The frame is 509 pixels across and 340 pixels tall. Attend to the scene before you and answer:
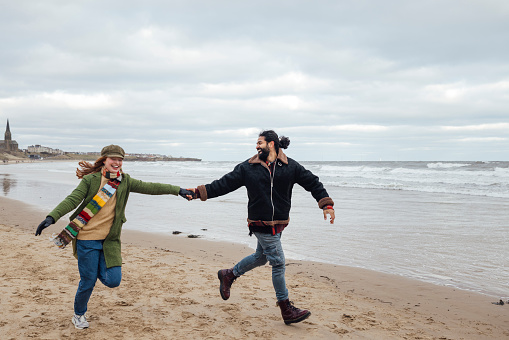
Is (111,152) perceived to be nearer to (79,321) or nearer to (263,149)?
(263,149)

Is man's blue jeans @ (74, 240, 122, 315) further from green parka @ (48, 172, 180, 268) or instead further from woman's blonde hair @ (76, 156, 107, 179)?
woman's blonde hair @ (76, 156, 107, 179)

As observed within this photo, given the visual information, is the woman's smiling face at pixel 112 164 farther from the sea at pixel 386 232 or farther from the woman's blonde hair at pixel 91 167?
the sea at pixel 386 232

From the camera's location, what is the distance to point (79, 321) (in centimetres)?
391

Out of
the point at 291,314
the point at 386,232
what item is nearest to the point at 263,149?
the point at 291,314

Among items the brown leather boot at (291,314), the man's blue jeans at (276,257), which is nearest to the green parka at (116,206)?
the man's blue jeans at (276,257)

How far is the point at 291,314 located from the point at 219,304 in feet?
3.31

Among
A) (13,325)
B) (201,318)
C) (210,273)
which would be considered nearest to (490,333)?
(201,318)

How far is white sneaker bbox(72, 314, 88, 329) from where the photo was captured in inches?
153

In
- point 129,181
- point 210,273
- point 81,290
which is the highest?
point 129,181

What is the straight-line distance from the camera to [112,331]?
3.88 meters

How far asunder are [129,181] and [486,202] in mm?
16363

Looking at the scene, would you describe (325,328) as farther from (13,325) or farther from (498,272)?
(498,272)

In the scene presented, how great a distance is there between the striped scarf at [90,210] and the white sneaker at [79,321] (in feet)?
2.31

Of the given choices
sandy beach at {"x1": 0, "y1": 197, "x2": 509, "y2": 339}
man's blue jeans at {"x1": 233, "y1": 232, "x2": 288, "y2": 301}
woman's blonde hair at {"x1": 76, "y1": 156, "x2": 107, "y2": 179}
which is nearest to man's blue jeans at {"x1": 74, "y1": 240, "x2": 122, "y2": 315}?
sandy beach at {"x1": 0, "y1": 197, "x2": 509, "y2": 339}
